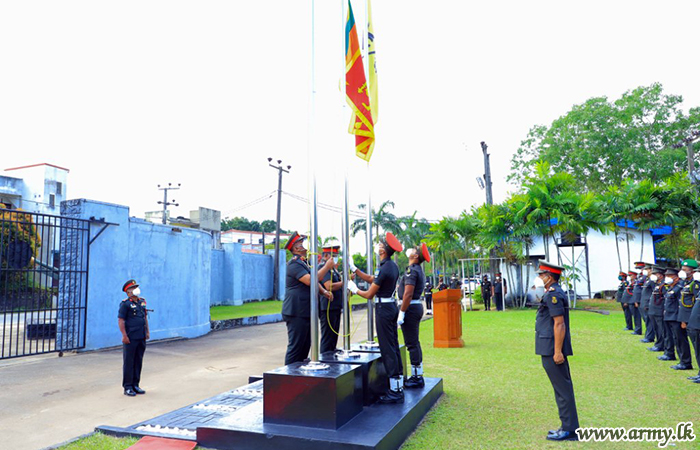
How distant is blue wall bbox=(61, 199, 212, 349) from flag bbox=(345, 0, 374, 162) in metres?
7.27

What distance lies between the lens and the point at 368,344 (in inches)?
239

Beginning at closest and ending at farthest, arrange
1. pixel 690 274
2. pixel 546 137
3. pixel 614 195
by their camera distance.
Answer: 1. pixel 690 274
2. pixel 614 195
3. pixel 546 137

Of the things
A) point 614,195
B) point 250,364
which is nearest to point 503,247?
point 614,195

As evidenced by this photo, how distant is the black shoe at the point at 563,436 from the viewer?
14.4 ft

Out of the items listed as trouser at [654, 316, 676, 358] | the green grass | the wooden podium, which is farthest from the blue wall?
trouser at [654, 316, 676, 358]

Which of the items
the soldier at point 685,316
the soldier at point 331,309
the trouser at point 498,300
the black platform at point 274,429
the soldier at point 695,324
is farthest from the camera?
the trouser at point 498,300

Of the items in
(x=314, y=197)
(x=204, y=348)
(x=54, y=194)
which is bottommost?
(x=204, y=348)

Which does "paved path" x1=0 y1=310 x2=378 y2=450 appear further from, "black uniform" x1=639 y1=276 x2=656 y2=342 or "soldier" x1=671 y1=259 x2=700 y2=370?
"black uniform" x1=639 y1=276 x2=656 y2=342

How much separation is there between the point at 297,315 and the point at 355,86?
2933mm

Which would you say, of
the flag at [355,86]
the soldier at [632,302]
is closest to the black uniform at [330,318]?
the flag at [355,86]

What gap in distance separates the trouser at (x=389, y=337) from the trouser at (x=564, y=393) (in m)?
1.64

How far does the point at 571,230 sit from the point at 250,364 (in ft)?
52.9

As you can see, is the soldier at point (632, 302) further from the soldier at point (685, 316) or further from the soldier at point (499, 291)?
the soldier at point (499, 291)

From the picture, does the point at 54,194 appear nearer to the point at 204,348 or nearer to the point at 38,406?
the point at 204,348
